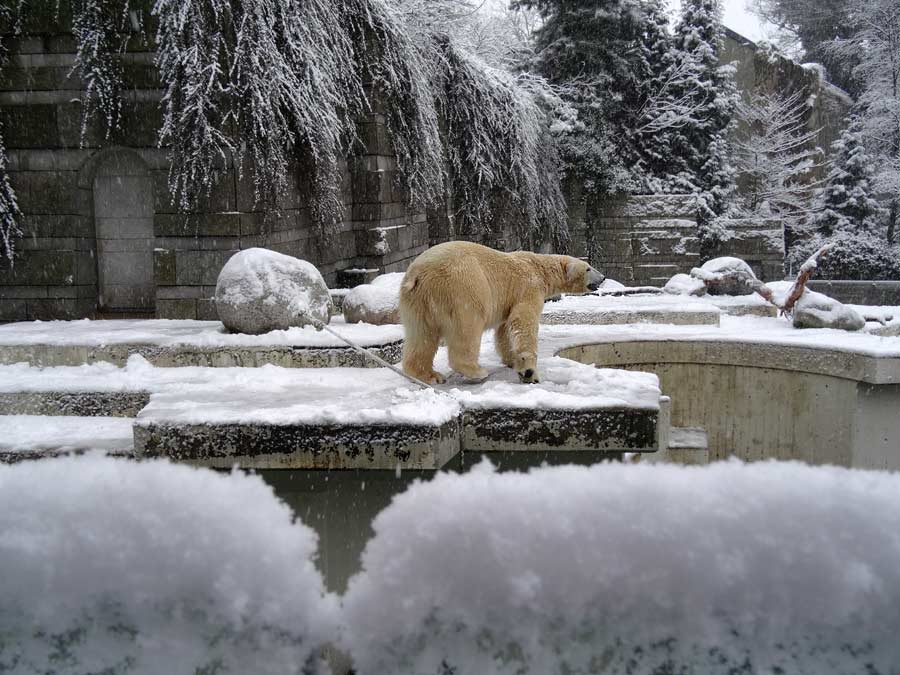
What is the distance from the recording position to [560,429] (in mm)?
3184

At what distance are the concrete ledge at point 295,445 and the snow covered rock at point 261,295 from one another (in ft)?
6.50

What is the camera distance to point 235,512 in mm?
1237

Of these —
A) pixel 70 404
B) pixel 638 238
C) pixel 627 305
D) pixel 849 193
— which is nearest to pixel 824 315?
pixel 627 305

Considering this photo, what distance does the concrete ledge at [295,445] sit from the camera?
290cm

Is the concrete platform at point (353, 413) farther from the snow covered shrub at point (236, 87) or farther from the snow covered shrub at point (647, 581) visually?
the snow covered shrub at point (236, 87)

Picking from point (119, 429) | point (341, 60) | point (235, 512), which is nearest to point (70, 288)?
point (341, 60)

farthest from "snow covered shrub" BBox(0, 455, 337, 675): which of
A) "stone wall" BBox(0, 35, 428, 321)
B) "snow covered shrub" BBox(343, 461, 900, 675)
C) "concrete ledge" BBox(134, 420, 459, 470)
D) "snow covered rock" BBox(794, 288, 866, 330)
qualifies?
"snow covered rock" BBox(794, 288, 866, 330)

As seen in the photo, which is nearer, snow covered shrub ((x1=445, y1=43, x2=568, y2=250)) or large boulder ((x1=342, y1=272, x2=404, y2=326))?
large boulder ((x1=342, y1=272, x2=404, y2=326))

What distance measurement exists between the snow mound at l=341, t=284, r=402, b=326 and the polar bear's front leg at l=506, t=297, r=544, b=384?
65.6 inches

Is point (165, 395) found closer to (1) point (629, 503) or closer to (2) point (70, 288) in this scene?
(1) point (629, 503)

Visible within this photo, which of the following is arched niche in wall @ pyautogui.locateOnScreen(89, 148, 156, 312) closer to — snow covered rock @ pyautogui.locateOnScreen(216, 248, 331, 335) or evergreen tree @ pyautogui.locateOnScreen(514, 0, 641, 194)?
snow covered rock @ pyautogui.locateOnScreen(216, 248, 331, 335)

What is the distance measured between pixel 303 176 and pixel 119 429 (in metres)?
4.03

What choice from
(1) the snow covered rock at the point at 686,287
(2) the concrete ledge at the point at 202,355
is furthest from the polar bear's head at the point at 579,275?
(1) the snow covered rock at the point at 686,287

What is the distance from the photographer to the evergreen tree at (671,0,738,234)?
54.5ft
